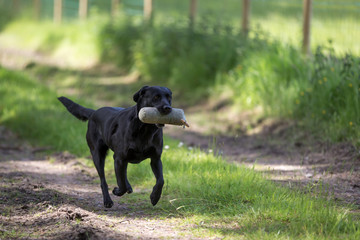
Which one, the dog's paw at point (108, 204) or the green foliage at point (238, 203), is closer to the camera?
the green foliage at point (238, 203)

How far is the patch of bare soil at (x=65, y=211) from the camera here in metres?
3.80

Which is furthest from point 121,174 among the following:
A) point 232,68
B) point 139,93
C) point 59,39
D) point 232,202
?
point 59,39

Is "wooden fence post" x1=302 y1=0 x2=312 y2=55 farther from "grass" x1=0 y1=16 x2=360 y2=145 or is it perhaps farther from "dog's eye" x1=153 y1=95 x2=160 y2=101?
"dog's eye" x1=153 y1=95 x2=160 y2=101

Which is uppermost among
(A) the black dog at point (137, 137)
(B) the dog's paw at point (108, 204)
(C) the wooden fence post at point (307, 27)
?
(C) the wooden fence post at point (307, 27)

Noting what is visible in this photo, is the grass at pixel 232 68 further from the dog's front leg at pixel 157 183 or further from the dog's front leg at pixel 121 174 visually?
the dog's front leg at pixel 121 174

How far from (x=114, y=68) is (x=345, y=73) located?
29.5 feet

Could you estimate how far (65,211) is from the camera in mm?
4230

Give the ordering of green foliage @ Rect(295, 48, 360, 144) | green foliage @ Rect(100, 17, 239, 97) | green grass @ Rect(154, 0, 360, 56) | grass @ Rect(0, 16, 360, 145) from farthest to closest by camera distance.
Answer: green foliage @ Rect(100, 17, 239, 97), green grass @ Rect(154, 0, 360, 56), grass @ Rect(0, 16, 360, 145), green foliage @ Rect(295, 48, 360, 144)

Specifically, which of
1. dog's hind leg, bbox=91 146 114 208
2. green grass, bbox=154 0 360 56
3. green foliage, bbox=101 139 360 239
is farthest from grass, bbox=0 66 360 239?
green grass, bbox=154 0 360 56

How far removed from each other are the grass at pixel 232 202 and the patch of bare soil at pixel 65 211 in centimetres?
26

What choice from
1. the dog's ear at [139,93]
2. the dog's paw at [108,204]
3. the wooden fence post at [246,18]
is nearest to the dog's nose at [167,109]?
the dog's ear at [139,93]

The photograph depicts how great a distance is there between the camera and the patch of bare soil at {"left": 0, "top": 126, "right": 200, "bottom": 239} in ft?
12.5

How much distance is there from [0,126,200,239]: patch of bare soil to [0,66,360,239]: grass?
26cm

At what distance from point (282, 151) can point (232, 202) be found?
276 centimetres
